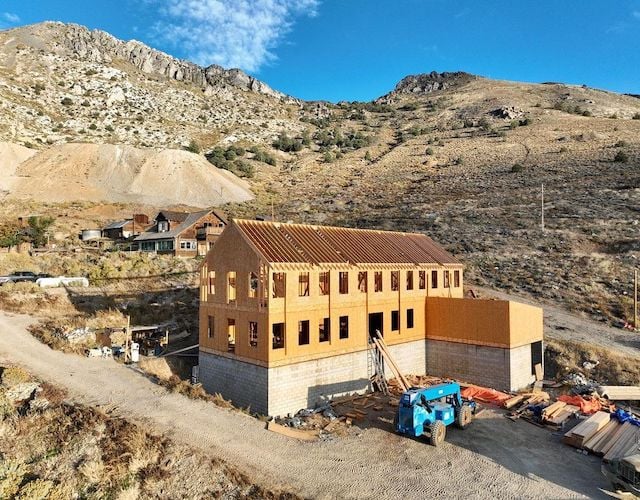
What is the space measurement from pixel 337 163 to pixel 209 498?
95787 mm

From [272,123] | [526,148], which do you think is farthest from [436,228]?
[272,123]

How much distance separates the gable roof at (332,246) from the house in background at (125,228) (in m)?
47.3

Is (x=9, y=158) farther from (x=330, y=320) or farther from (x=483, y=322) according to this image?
(x=483, y=322)

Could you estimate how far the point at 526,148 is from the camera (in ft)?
301

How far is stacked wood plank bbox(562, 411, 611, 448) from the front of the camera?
1847cm

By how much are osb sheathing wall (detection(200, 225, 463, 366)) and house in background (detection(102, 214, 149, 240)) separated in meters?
45.8

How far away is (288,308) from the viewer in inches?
851

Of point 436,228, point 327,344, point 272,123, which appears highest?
point 272,123

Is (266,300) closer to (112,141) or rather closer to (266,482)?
(266,482)

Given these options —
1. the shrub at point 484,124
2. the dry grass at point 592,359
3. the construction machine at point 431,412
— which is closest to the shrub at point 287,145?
the shrub at point 484,124

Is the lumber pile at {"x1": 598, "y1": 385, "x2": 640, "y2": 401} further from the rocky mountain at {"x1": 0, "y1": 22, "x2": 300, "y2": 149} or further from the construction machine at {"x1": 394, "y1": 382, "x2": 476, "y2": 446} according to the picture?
the rocky mountain at {"x1": 0, "y1": 22, "x2": 300, "y2": 149}

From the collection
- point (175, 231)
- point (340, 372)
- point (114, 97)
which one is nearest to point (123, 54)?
point (114, 97)

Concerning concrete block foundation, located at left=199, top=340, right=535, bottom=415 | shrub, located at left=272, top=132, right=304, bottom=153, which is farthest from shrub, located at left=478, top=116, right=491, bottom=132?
concrete block foundation, located at left=199, top=340, right=535, bottom=415

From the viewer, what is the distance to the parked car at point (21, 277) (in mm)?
39219
